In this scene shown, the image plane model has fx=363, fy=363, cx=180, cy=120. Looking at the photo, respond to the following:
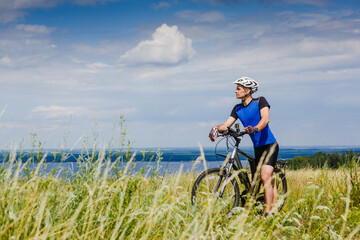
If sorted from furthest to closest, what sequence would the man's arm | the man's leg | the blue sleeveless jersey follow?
the man's arm → the blue sleeveless jersey → the man's leg

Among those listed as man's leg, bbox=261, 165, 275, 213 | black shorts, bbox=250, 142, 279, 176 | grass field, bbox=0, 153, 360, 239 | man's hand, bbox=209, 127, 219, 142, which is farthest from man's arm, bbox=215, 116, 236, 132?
grass field, bbox=0, 153, 360, 239

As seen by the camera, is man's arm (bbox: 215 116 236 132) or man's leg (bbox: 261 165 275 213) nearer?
man's leg (bbox: 261 165 275 213)

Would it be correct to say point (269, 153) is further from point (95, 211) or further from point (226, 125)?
point (95, 211)

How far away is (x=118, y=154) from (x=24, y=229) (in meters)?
1.62

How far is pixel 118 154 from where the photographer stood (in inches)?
188

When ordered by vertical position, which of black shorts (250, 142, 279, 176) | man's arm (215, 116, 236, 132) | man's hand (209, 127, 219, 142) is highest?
man's arm (215, 116, 236, 132)

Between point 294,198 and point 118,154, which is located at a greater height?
point 118,154

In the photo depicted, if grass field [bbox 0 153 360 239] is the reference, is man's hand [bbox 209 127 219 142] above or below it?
above

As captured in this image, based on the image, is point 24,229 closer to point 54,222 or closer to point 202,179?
point 54,222

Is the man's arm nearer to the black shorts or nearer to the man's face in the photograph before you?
the man's face

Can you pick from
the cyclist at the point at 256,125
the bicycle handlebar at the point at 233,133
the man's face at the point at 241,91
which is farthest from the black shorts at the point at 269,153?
the man's face at the point at 241,91

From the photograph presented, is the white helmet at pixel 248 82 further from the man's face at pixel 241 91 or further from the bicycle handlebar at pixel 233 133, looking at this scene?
the bicycle handlebar at pixel 233 133

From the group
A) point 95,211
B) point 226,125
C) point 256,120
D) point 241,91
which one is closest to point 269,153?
point 256,120

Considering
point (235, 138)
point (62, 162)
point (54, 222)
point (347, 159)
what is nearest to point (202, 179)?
point (235, 138)
